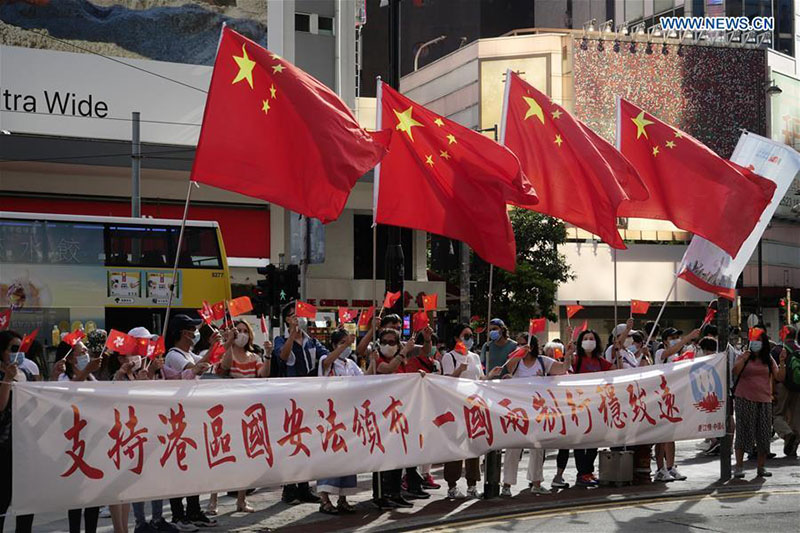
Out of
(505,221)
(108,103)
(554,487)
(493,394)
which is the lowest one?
(554,487)

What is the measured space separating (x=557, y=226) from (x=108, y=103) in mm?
20826

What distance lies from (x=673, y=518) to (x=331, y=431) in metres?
3.21

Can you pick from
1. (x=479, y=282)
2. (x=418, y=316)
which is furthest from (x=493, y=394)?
(x=479, y=282)

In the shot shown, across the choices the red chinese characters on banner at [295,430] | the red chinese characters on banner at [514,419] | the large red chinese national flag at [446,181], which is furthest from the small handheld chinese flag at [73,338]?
the red chinese characters on banner at [514,419]

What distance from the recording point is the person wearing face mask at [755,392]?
13367mm

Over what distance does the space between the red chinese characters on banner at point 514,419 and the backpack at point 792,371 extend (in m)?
6.05

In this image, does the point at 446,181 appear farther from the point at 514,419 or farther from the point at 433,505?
the point at 433,505

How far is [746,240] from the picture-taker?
13.3m

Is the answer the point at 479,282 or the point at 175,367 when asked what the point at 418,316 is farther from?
the point at 479,282

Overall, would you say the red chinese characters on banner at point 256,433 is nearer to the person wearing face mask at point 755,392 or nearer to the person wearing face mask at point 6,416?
the person wearing face mask at point 6,416

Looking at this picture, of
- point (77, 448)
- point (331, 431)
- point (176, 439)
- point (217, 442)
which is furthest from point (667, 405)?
point (77, 448)

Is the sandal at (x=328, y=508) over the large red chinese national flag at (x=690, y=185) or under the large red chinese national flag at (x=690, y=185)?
under

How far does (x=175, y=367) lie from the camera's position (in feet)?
33.7

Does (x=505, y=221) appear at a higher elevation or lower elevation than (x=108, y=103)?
lower
